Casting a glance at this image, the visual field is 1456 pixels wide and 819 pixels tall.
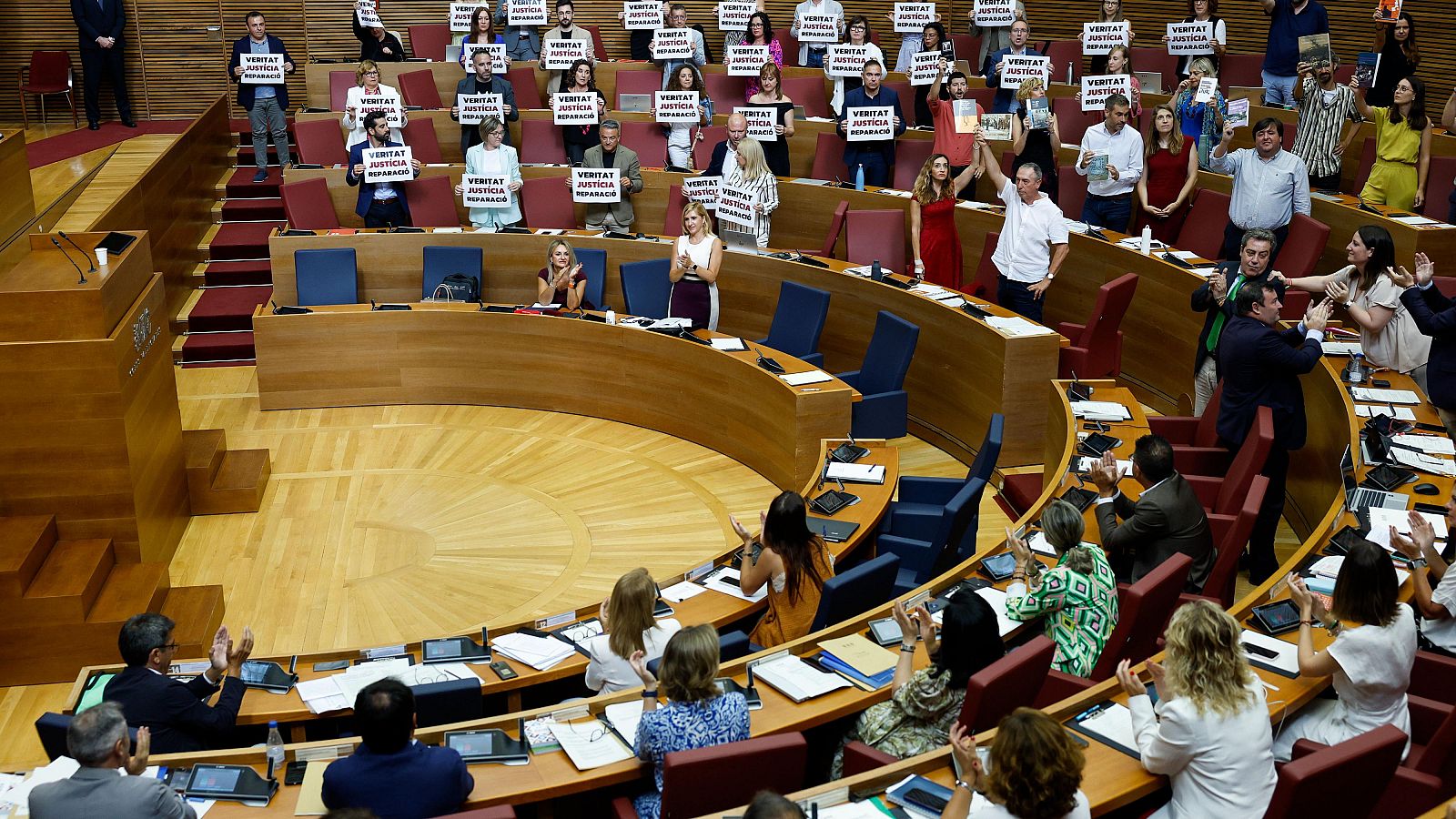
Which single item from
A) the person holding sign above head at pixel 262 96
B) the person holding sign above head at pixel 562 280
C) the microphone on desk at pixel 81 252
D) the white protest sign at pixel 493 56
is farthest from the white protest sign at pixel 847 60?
the microphone on desk at pixel 81 252

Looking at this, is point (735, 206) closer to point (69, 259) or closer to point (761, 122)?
point (761, 122)

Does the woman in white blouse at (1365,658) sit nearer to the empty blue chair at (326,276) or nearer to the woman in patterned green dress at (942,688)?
the woman in patterned green dress at (942,688)

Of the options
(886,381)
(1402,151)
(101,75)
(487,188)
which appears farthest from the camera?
(101,75)

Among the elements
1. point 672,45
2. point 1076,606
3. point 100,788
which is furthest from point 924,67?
point 100,788

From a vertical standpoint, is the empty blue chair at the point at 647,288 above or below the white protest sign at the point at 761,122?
below

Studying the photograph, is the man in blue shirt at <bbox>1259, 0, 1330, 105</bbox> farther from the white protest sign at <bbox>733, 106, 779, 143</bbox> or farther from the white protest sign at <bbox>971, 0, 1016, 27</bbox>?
the white protest sign at <bbox>733, 106, 779, 143</bbox>

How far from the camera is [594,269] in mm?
10398

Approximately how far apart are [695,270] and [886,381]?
67.2 inches

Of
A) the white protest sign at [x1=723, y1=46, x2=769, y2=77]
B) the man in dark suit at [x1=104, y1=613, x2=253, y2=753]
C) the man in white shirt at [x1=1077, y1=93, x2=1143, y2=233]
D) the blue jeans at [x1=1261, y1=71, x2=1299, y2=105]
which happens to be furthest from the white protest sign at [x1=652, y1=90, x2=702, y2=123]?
the man in dark suit at [x1=104, y1=613, x2=253, y2=753]

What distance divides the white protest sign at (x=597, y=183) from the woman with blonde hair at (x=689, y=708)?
6.93m

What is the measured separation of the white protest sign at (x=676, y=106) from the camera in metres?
11.3

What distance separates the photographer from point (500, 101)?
11.6 m

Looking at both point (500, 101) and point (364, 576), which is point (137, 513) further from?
point (500, 101)

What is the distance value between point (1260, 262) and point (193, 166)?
9.90 meters
